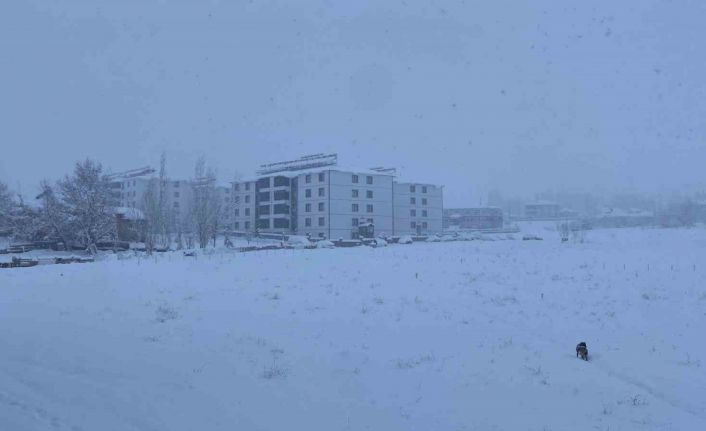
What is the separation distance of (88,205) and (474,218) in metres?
105

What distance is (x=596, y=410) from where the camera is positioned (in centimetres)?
775

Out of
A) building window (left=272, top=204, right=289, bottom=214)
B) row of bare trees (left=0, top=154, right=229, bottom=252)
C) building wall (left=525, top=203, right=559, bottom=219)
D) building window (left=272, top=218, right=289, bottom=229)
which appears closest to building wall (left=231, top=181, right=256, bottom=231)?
building window (left=272, top=204, right=289, bottom=214)

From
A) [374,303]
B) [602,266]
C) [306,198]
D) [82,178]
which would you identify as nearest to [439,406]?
[374,303]

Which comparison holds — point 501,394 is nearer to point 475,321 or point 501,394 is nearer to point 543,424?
point 543,424

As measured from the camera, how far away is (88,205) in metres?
49.1

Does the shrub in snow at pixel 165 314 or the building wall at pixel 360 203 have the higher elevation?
the building wall at pixel 360 203

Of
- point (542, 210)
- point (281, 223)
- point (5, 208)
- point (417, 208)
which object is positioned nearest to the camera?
point (5, 208)

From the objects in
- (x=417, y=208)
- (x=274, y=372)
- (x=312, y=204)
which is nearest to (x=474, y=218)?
(x=417, y=208)

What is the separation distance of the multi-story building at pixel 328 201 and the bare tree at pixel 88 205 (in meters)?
31.4

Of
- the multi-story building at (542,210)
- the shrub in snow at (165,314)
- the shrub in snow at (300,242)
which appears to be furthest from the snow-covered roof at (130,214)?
the multi-story building at (542,210)

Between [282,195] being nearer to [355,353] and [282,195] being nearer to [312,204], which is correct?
[312,204]

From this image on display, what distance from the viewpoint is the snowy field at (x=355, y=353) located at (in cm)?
729

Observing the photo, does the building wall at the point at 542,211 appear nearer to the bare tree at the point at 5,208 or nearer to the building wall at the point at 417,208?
the building wall at the point at 417,208

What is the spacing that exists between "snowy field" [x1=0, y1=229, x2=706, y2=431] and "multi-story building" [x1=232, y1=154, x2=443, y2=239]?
196ft
